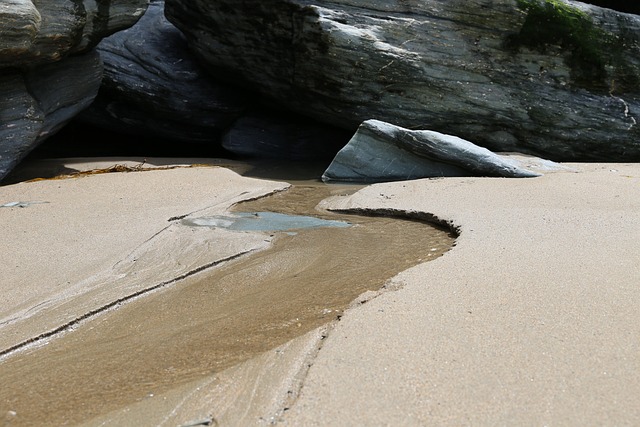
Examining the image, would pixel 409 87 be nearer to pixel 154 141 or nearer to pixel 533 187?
pixel 533 187

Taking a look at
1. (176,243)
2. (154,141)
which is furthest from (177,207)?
(154,141)

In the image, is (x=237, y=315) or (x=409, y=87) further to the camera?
(x=409, y=87)

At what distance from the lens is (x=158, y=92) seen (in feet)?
34.8

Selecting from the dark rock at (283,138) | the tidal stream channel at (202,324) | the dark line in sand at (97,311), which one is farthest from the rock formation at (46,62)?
the dark line in sand at (97,311)

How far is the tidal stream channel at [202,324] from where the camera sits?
8.25ft

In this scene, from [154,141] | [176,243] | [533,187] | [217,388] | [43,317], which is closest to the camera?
[217,388]

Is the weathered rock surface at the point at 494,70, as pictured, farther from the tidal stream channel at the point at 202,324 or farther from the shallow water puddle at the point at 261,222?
the tidal stream channel at the point at 202,324

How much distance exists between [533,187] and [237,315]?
398cm

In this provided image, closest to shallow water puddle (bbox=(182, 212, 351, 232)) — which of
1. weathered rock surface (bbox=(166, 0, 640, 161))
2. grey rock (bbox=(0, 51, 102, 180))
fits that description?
grey rock (bbox=(0, 51, 102, 180))

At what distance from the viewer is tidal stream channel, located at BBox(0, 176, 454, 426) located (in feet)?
8.25

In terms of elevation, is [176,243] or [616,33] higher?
[616,33]

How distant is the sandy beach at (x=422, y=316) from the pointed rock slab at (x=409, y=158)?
1.99 meters

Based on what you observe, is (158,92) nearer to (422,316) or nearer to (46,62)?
(46,62)

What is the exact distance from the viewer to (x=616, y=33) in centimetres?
928
